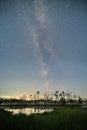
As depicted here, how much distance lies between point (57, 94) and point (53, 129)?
229 feet

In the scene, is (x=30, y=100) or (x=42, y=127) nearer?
(x=42, y=127)

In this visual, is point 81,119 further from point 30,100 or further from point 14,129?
point 30,100

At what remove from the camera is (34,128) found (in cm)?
871

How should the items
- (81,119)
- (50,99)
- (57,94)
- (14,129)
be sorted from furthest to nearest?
1. (50,99)
2. (57,94)
3. (81,119)
4. (14,129)

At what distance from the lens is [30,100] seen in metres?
86.3

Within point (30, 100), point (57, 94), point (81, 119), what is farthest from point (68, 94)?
point (81, 119)

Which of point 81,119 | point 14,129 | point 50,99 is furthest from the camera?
point 50,99

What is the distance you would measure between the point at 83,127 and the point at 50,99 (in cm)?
7639

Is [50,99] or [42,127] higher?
[50,99]

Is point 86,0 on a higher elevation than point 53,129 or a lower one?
higher

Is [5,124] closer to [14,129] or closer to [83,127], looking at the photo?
[14,129]

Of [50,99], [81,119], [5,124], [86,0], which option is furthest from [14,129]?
[50,99]

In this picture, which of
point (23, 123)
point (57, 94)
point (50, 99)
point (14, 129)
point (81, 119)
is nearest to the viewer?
point (14, 129)

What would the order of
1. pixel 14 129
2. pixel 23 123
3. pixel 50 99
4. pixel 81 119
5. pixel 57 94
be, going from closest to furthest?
pixel 14 129 < pixel 23 123 < pixel 81 119 < pixel 57 94 < pixel 50 99
